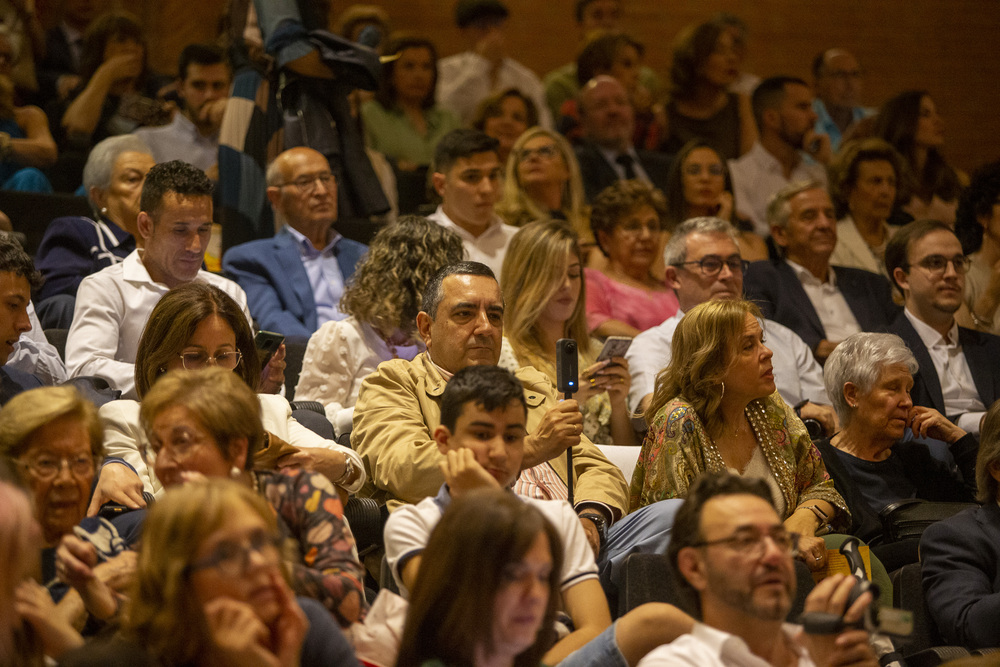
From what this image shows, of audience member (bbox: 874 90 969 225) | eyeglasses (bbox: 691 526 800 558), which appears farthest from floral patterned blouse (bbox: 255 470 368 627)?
audience member (bbox: 874 90 969 225)

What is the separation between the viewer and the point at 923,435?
3.41 metres

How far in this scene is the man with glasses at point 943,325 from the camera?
392 cm

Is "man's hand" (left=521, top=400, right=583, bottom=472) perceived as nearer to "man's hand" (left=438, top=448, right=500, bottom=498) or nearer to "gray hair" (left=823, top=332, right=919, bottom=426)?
"man's hand" (left=438, top=448, right=500, bottom=498)

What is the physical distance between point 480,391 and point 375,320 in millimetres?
1241

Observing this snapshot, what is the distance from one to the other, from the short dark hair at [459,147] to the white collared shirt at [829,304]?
1.22 m

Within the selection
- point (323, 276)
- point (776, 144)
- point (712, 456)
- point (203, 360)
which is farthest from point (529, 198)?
point (203, 360)

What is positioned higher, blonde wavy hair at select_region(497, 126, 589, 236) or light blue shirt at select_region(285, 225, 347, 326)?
blonde wavy hair at select_region(497, 126, 589, 236)

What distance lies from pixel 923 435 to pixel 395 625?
77.2 inches

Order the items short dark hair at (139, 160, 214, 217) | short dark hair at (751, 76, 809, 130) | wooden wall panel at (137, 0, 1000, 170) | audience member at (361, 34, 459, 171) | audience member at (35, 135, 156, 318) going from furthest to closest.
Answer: wooden wall panel at (137, 0, 1000, 170), short dark hair at (751, 76, 809, 130), audience member at (361, 34, 459, 171), audience member at (35, 135, 156, 318), short dark hair at (139, 160, 214, 217)

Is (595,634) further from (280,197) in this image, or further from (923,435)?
(280,197)

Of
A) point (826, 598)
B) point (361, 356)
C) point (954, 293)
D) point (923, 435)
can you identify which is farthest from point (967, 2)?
point (826, 598)

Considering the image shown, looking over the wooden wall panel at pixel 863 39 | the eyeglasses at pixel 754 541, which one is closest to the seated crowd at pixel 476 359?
the eyeglasses at pixel 754 541

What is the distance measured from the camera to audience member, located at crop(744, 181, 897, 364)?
4250 mm

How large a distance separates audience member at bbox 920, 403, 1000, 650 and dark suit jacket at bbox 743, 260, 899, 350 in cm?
130
